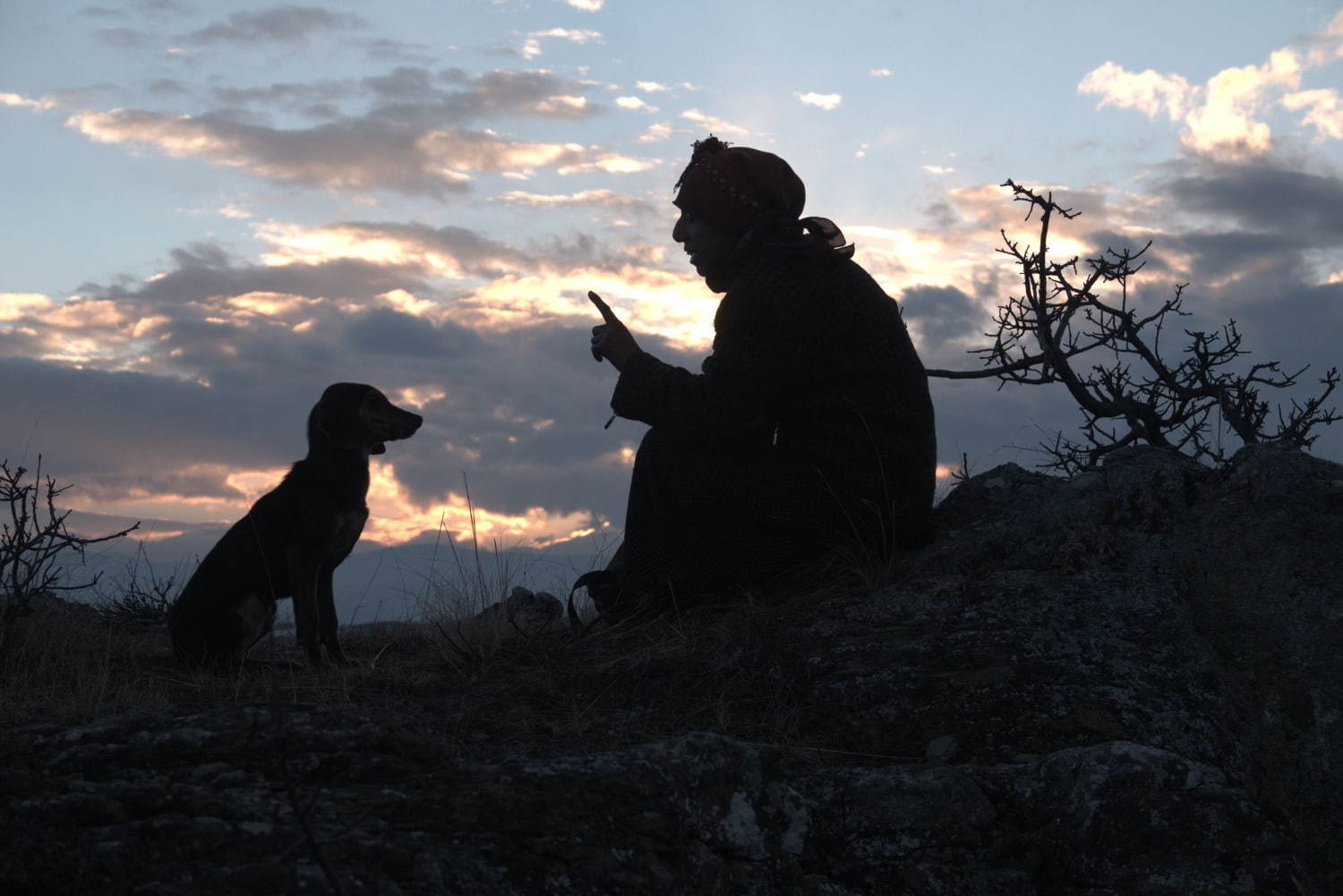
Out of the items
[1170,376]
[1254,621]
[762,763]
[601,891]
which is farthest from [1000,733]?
[1170,376]

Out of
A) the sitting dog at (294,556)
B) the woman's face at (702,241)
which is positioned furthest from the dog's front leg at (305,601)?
the woman's face at (702,241)

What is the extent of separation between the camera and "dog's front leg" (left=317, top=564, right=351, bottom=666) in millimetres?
5965

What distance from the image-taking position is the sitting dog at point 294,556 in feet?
19.0

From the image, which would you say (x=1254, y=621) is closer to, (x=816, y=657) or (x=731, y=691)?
(x=816, y=657)

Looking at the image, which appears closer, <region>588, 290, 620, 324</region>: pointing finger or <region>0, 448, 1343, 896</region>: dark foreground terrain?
<region>0, 448, 1343, 896</region>: dark foreground terrain

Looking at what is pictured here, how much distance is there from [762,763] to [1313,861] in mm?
1909

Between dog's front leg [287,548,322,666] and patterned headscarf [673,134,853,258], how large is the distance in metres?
2.69

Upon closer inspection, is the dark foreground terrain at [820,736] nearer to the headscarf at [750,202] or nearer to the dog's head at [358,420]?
the dog's head at [358,420]

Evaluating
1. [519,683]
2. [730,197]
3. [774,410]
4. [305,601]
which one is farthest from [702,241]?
[305,601]

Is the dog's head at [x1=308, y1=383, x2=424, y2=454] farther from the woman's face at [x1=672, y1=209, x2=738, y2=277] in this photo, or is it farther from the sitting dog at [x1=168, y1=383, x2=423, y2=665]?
the woman's face at [x1=672, y1=209, x2=738, y2=277]

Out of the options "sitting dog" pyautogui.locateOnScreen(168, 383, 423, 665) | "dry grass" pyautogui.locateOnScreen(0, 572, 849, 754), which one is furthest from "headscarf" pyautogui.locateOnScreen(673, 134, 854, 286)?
"sitting dog" pyautogui.locateOnScreen(168, 383, 423, 665)

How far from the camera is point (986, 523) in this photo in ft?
18.5

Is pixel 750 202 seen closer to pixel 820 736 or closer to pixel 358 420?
pixel 358 420

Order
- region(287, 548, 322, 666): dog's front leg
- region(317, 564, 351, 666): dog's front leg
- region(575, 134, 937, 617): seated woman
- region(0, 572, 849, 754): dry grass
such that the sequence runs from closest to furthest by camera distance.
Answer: region(0, 572, 849, 754): dry grass, region(575, 134, 937, 617): seated woman, region(287, 548, 322, 666): dog's front leg, region(317, 564, 351, 666): dog's front leg
